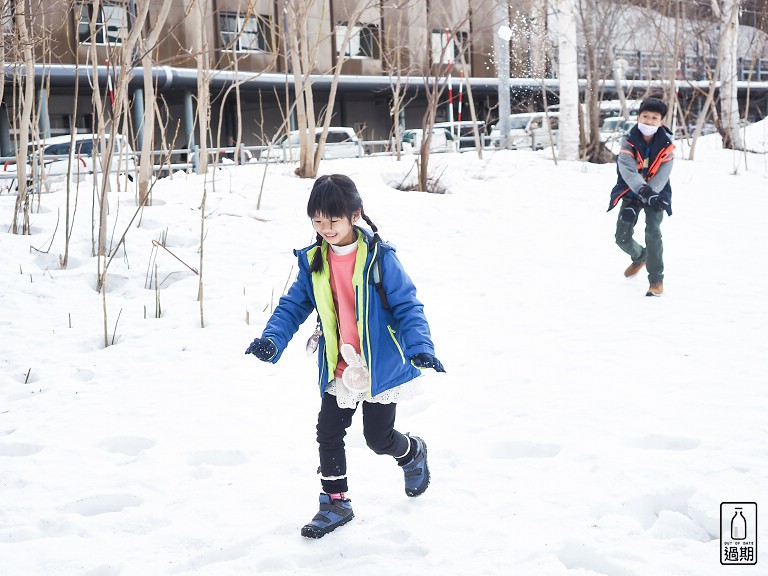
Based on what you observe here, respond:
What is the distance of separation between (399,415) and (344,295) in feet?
4.13

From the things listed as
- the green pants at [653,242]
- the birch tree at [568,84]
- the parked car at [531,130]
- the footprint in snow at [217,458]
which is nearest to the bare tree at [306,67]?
the green pants at [653,242]

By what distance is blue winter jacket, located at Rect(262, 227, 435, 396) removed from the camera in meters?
2.56

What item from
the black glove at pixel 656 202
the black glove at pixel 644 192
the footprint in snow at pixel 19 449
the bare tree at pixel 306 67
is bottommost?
the footprint in snow at pixel 19 449

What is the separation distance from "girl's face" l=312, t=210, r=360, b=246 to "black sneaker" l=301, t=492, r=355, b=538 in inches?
34.5

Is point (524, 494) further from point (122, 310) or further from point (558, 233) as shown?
point (558, 233)

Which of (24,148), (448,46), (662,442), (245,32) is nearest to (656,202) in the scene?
(662,442)

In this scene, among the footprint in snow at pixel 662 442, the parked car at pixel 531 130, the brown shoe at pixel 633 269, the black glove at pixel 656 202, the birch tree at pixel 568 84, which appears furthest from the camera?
the parked car at pixel 531 130

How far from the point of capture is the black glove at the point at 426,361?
7.79 ft

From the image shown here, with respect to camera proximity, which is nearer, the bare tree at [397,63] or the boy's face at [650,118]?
the boy's face at [650,118]

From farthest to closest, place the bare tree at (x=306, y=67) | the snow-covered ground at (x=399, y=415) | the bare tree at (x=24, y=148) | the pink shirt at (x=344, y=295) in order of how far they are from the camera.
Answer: the bare tree at (x=306, y=67), the bare tree at (x=24, y=148), the pink shirt at (x=344, y=295), the snow-covered ground at (x=399, y=415)

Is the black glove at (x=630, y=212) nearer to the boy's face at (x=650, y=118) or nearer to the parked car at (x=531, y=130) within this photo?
the boy's face at (x=650, y=118)

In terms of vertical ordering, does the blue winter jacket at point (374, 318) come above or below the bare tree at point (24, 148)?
below

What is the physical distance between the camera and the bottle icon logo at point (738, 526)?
95.3 inches

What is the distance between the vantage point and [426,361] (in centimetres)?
239
